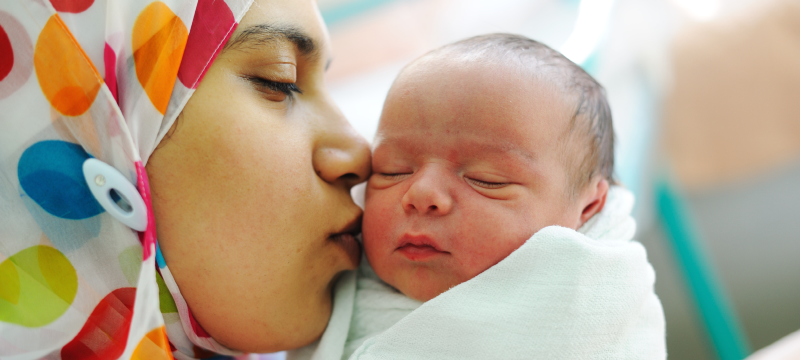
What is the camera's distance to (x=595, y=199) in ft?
3.01

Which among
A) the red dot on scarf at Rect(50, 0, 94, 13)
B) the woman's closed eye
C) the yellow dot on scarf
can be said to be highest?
the red dot on scarf at Rect(50, 0, 94, 13)

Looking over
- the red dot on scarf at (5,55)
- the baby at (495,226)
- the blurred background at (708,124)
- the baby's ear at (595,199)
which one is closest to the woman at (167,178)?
the red dot on scarf at (5,55)

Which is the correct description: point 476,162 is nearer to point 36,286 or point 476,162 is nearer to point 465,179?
point 465,179

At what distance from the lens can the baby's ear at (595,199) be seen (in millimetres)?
906

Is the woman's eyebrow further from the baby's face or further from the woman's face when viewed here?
the baby's face

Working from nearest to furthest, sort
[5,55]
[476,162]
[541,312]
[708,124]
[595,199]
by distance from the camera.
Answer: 1. [5,55]
2. [541,312]
3. [476,162]
4. [595,199]
5. [708,124]

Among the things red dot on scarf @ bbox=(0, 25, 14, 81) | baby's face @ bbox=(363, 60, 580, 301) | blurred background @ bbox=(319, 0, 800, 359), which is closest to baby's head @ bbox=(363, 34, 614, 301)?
baby's face @ bbox=(363, 60, 580, 301)

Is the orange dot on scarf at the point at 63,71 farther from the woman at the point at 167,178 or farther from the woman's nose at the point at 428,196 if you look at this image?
the woman's nose at the point at 428,196

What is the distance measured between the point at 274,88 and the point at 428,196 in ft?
0.93

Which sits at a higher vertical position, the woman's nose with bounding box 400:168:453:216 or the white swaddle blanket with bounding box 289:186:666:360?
the woman's nose with bounding box 400:168:453:216

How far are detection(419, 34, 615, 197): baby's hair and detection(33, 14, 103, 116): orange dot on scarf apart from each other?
545mm

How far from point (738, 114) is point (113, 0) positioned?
1.70 meters

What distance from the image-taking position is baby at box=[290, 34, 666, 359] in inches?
28.3

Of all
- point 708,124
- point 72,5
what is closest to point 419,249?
point 72,5
